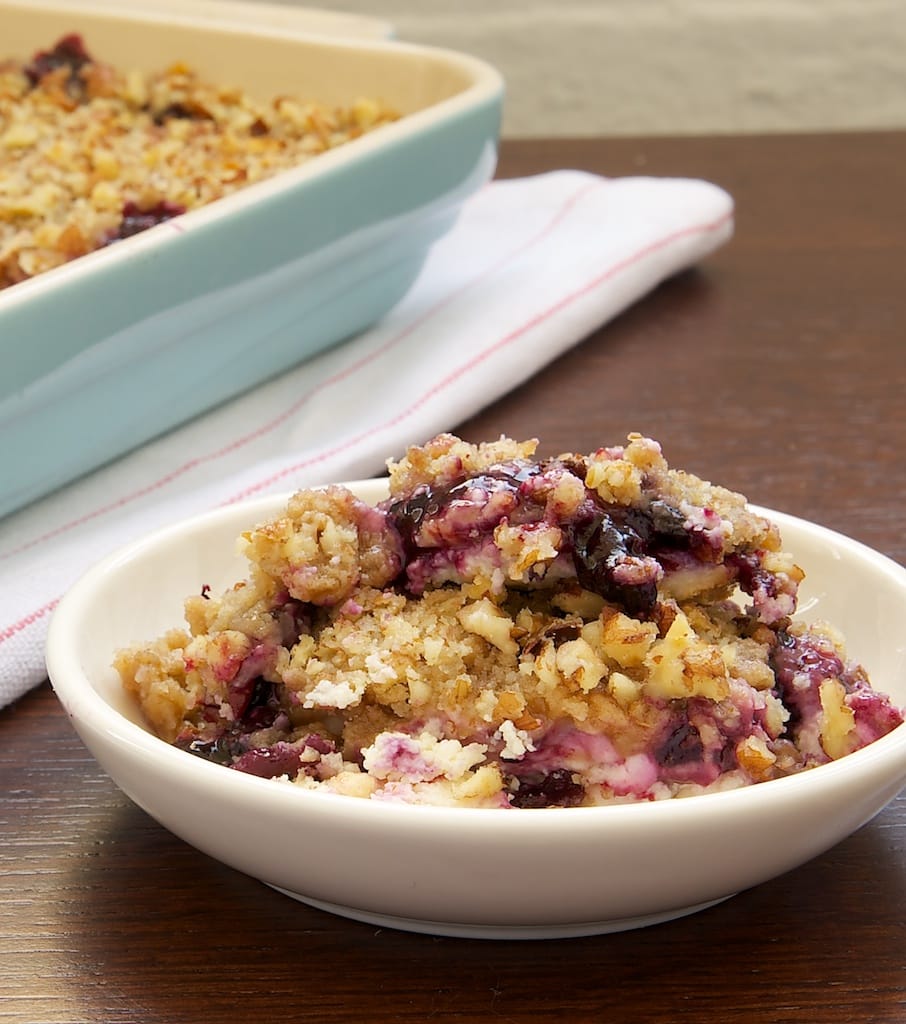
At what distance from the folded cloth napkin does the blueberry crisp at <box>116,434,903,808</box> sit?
243mm

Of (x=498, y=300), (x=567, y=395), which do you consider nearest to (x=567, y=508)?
(x=567, y=395)

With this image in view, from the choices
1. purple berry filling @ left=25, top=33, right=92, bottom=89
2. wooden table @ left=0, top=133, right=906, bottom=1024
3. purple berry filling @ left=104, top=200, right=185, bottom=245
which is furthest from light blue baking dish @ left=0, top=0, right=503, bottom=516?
wooden table @ left=0, top=133, right=906, bottom=1024

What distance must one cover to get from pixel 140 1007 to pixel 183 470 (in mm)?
667

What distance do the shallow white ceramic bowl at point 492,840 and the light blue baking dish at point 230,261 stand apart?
45cm

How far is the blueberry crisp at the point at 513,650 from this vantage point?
0.67 m

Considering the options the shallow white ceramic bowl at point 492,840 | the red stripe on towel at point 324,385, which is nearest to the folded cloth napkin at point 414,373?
the red stripe on towel at point 324,385

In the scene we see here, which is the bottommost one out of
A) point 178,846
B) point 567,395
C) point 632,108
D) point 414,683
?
point 632,108

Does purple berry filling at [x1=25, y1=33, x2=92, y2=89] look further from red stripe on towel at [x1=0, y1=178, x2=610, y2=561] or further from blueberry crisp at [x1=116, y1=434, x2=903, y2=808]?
blueberry crisp at [x1=116, y1=434, x2=903, y2=808]

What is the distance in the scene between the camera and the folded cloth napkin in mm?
1151

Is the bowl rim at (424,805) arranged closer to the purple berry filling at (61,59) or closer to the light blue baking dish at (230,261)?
the light blue baking dish at (230,261)

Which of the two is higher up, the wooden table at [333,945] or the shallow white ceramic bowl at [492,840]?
the shallow white ceramic bowl at [492,840]

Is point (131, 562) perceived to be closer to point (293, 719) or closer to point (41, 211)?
point (293, 719)

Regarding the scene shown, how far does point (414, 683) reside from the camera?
696 mm

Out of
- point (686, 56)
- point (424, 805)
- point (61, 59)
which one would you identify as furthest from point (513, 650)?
point (686, 56)
